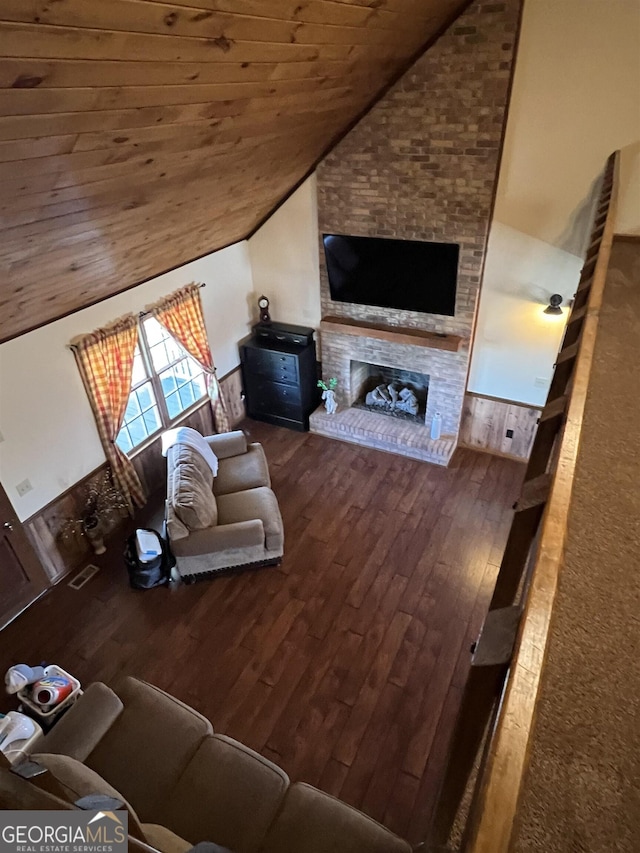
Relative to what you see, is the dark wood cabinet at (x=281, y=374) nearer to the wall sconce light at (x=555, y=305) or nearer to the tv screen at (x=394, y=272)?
the tv screen at (x=394, y=272)

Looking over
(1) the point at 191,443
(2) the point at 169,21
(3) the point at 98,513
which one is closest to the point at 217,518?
(1) the point at 191,443

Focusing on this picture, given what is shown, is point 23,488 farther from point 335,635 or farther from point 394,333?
point 394,333

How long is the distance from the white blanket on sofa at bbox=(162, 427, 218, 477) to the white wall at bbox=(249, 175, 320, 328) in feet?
6.88

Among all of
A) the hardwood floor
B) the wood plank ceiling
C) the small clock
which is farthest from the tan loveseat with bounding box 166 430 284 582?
the small clock

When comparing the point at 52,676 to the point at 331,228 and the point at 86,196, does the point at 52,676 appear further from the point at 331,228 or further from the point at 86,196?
the point at 331,228

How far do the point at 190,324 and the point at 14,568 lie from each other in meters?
2.71

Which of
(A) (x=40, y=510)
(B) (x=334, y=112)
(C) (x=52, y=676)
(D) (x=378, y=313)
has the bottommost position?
(C) (x=52, y=676)

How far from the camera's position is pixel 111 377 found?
4.44 metres

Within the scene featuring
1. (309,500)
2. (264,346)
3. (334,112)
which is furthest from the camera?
(264,346)

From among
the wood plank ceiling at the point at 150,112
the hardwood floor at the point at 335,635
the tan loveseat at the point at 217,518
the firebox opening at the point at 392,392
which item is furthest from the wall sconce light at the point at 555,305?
the tan loveseat at the point at 217,518

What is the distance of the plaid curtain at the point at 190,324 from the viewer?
488 cm

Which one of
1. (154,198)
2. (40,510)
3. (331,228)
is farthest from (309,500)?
(154,198)

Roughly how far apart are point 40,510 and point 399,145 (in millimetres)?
4350

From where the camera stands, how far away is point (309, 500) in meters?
5.11
